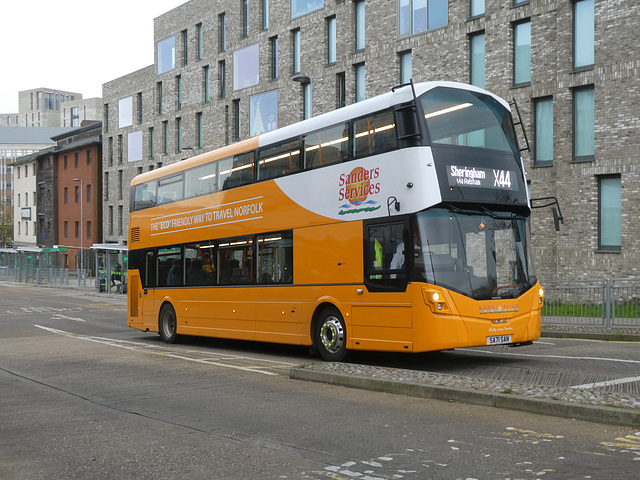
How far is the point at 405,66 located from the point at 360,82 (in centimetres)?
301

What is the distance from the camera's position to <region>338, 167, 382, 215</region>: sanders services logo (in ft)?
38.6

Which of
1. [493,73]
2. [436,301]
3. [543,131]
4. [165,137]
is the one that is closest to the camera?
[436,301]

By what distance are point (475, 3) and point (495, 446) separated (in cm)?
2590

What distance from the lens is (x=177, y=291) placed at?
706 inches

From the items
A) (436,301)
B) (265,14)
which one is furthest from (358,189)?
(265,14)

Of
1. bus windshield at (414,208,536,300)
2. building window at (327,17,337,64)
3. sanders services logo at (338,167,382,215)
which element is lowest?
bus windshield at (414,208,536,300)

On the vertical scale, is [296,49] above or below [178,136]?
above

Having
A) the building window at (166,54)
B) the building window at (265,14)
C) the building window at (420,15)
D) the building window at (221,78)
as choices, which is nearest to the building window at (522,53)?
the building window at (420,15)

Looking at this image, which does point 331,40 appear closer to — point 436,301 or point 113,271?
point 113,271

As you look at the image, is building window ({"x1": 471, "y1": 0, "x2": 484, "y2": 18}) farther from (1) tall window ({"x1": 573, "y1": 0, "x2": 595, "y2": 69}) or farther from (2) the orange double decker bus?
(2) the orange double decker bus

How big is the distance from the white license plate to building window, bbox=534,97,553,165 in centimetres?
1675

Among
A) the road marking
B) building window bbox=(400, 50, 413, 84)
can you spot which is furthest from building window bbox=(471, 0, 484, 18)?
the road marking

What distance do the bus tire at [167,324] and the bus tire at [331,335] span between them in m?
5.99

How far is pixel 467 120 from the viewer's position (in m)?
11.6
